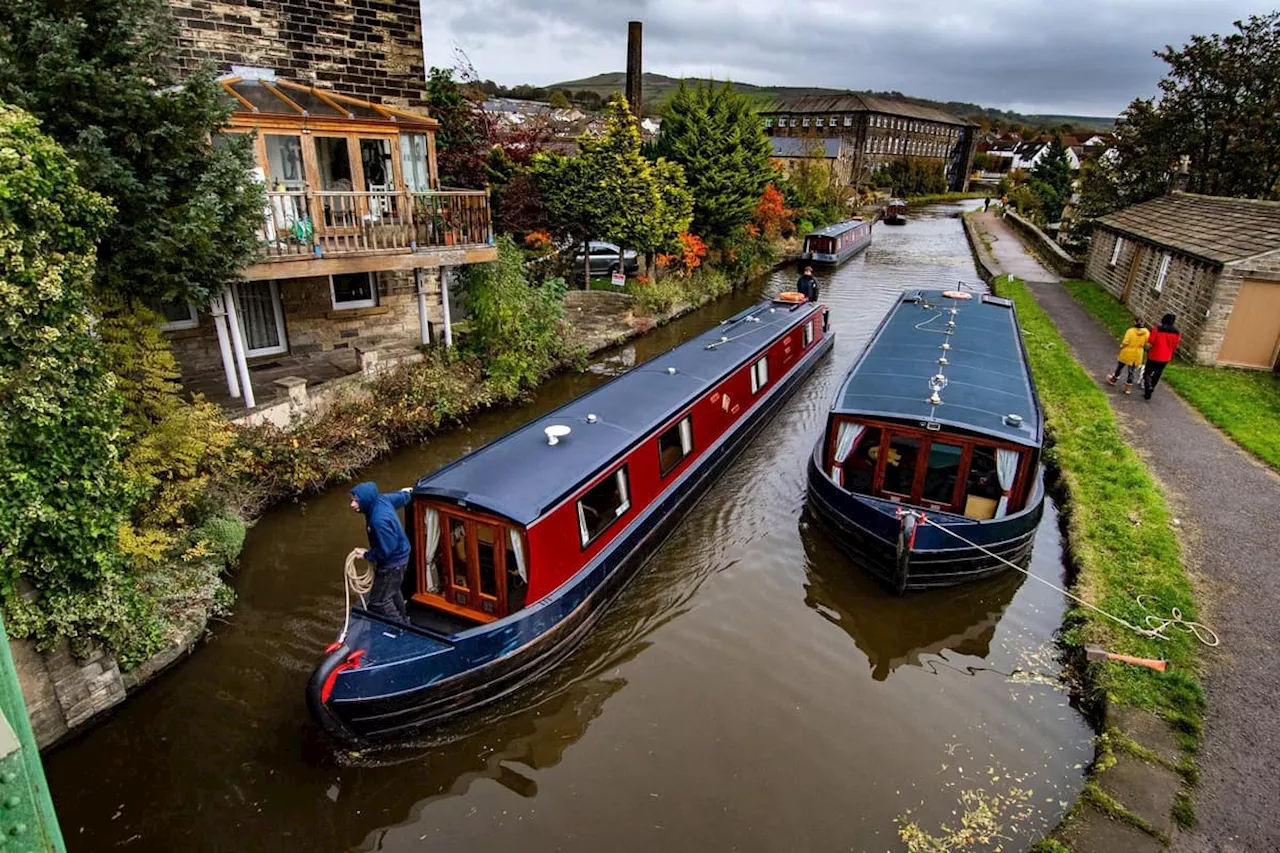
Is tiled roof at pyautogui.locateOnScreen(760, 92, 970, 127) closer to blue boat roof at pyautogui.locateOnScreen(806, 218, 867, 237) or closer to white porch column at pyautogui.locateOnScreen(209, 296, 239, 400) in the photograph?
blue boat roof at pyautogui.locateOnScreen(806, 218, 867, 237)

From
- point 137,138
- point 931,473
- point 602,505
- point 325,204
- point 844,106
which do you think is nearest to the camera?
point 137,138

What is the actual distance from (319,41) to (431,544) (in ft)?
34.7

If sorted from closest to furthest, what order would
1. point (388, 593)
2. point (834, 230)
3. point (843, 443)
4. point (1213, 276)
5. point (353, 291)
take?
point (388, 593), point (843, 443), point (353, 291), point (1213, 276), point (834, 230)

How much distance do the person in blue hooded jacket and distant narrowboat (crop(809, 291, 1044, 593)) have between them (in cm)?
549

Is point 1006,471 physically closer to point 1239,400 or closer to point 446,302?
point 1239,400

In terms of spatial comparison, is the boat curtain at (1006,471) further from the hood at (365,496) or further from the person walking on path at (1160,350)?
the hood at (365,496)

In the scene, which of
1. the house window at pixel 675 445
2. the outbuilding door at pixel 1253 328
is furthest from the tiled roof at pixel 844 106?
the house window at pixel 675 445

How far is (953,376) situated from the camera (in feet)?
34.2

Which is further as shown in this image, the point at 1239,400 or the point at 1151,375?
the point at 1151,375

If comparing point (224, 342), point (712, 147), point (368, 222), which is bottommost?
point (224, 342)

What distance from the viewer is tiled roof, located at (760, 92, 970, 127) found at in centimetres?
7119

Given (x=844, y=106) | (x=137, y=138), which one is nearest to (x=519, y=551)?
(x=137, y=138)

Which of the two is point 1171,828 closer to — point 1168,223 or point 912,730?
point 912,730

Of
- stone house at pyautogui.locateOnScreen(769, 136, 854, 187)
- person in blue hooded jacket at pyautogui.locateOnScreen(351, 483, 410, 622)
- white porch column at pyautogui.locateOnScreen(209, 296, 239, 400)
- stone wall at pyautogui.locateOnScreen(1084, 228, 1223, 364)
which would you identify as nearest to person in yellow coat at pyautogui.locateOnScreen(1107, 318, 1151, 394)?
stone wall at pyautogui.locateOnScreen(1084, 228, 1223, 364)
